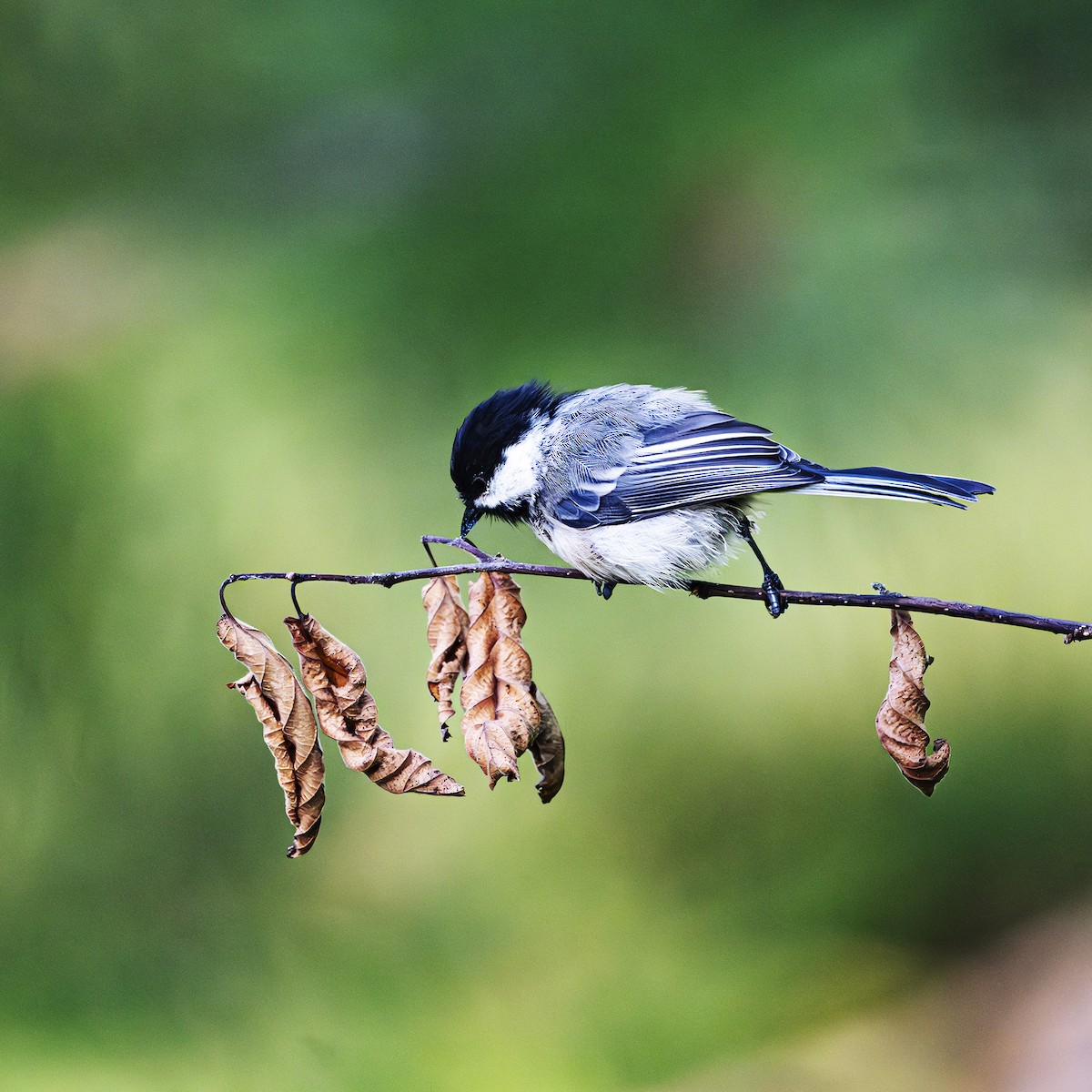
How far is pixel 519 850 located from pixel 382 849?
0.40 meters

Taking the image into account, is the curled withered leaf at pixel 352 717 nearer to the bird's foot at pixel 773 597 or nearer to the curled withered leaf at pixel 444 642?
the curled withered leaf at pixel 444 642

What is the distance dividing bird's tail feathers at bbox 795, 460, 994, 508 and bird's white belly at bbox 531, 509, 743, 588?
0.74 feet

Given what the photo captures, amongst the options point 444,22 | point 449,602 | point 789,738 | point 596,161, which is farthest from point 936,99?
point 449,602

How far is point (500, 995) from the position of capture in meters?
2.91

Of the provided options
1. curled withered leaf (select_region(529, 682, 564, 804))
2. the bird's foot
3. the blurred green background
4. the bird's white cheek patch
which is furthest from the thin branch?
the blurred green background

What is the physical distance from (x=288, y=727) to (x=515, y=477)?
0.78m

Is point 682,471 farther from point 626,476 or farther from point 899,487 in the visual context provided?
point 899,487

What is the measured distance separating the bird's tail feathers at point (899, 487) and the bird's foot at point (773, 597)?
16 centimetres

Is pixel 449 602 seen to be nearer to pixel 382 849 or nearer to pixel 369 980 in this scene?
pixel 382 849

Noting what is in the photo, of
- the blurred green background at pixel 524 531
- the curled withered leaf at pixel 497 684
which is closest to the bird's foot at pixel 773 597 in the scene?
the curled withered leaf at pixel 497 684

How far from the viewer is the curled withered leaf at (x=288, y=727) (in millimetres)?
1337

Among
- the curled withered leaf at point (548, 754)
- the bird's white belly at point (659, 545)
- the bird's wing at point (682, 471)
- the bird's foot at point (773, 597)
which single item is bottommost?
the curled withered leaf at point (548, 754)

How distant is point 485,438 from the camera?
196 cm

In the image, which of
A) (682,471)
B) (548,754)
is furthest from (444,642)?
(682,471)
